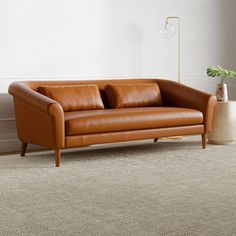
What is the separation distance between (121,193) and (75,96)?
6.44 feet

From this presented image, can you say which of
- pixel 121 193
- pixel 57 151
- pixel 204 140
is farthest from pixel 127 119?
pixel 121 193

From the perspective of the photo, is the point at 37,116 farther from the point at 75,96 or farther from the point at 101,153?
the point at 101,153

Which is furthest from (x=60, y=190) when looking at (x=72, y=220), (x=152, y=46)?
(x=152, y=46)

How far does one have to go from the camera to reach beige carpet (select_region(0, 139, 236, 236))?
2855 millimetres

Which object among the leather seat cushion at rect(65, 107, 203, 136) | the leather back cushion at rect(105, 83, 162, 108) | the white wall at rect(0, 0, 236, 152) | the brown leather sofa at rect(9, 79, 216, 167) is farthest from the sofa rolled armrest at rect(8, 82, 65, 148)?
the leather back cushion at rect(105, 83, 162, 108)

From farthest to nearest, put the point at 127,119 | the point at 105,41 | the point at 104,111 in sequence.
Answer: the point at 105,41 → the point at 104,111 → the point at 127,119

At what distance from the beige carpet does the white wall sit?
41.6 inches

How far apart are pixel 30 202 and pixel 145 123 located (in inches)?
76.7

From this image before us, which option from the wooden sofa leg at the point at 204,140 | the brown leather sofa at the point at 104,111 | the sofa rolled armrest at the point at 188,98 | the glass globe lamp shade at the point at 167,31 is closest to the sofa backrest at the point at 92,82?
the brown leather sofa at the point at 104,111

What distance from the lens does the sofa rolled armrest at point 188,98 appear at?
555 centimetres

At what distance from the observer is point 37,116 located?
485 cm

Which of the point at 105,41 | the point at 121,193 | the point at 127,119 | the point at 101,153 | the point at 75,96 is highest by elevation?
the point at 105,41

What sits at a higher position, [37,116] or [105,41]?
[105,41]

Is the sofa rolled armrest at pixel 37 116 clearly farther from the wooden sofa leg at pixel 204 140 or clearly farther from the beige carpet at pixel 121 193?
the wooden sofa leg at pixel 204 140
